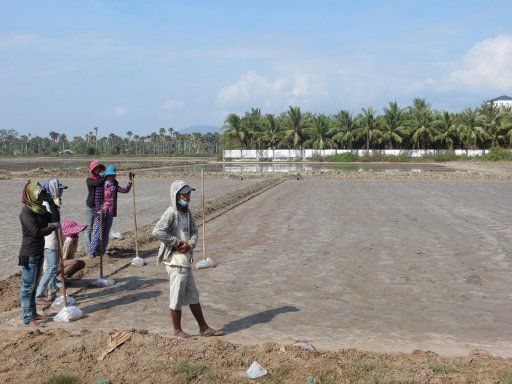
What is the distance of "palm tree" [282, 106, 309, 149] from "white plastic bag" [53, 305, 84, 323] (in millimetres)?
65873

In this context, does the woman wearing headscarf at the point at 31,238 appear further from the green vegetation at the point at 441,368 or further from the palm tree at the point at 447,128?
the palm tree at the point at 447,128

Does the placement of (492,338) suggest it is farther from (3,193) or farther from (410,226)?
(3,193)

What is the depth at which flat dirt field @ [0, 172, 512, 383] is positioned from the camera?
474 cm

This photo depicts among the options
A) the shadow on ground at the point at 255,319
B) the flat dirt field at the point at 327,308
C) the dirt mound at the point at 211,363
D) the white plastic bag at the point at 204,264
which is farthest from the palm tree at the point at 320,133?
the dirt mound at the point at 211,363

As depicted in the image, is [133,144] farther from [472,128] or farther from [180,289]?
[180,289]

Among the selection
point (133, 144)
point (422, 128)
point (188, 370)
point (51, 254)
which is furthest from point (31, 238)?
point (133, 144)

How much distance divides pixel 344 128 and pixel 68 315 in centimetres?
6580

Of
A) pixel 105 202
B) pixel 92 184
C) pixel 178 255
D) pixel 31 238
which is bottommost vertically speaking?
pixel 178 255

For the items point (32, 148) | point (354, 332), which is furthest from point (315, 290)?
point (32, 148)

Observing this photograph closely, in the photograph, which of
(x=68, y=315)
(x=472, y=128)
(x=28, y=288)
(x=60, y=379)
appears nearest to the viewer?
(x=60, y=379)

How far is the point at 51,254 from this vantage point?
6.54 metres

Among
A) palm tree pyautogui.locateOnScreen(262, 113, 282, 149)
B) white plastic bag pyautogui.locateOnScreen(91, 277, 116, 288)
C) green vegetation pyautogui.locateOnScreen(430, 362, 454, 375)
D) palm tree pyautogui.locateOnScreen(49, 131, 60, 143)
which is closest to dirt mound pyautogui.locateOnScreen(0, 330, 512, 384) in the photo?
green vegetation pyautogui.locateOnScreen(430, 362, 454, 375)

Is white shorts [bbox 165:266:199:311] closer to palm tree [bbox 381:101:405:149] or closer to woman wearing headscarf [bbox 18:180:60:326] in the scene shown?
woman wearing headscarf [bbox 18:180:60:326]

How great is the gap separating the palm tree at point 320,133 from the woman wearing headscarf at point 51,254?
6477cm
